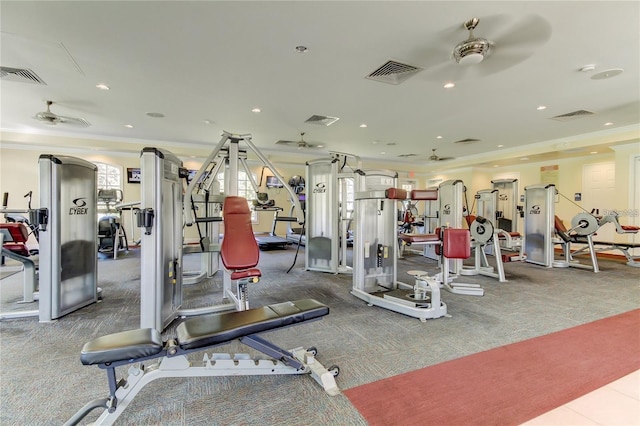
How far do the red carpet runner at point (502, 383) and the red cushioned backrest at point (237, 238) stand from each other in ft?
4.99

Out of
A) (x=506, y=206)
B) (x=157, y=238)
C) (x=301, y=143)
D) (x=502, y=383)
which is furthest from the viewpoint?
(x=506, y=206)

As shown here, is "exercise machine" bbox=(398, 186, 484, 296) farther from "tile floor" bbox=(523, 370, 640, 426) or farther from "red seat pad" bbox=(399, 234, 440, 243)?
"tile floor" bbox=(523, 370, 640, 426)

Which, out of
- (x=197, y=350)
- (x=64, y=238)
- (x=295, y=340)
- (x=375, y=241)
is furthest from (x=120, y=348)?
(x=375, y=241)

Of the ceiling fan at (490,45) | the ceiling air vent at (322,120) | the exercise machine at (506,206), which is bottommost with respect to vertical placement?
the exercise machine at (506,206)

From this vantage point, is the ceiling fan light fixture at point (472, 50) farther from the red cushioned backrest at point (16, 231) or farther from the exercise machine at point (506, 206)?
the exercise machine at point (506, 206)

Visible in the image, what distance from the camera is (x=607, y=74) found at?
4.02 metres

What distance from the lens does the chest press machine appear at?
1.48 metres

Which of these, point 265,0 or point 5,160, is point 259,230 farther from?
point 265,0

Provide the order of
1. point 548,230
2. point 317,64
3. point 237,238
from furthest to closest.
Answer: point 548,230, point 317,64, point 237,238

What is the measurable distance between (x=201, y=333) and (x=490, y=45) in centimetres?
376

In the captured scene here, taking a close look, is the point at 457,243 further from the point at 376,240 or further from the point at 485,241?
the point at 485,241

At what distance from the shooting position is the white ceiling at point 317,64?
277cm

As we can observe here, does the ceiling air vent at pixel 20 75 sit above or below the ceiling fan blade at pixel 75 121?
below

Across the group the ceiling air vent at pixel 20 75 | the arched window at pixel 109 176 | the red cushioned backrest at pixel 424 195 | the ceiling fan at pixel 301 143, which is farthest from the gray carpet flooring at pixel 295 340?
the arched window at pixel 109 176
